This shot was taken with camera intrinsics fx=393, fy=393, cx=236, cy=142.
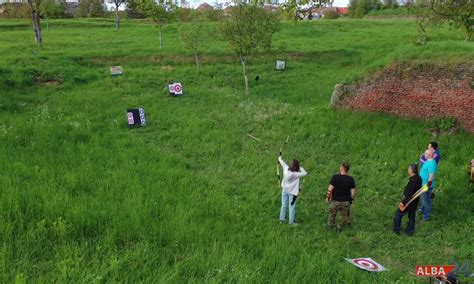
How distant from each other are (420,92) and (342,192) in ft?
26.7

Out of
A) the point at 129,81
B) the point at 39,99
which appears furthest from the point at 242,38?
the point at 39,99

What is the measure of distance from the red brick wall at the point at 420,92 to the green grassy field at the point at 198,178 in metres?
0.63

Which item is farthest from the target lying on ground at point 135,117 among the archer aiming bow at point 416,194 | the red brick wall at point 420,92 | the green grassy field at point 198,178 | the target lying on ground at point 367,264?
Result: the target lying on ground at point 367,264

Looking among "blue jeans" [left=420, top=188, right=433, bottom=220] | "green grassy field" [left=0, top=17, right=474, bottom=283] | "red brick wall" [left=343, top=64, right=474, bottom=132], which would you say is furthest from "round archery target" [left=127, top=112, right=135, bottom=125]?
"blue jeans" [left=420, top=188, right=433, bottom=220]

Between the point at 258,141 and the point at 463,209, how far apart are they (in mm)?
7002

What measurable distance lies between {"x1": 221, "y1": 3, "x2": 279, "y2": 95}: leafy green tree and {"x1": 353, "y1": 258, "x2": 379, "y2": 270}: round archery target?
14793 mm

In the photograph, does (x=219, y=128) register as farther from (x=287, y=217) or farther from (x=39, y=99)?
(x=39, y=99)

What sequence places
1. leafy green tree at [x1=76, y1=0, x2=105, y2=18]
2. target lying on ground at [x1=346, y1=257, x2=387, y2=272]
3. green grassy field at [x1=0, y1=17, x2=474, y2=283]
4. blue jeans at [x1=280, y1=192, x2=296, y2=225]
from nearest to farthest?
green grassy field at [x1=0, y1=17, x2=474, y2=283]
target lying on ground at [x1=346, y1=257, x2=387, y2=272]
blue jeans at [x1=280, y1=192, x2=296, y2=225]
leafy green tree at [x1=76, y1=0, x2=105, y2=18]

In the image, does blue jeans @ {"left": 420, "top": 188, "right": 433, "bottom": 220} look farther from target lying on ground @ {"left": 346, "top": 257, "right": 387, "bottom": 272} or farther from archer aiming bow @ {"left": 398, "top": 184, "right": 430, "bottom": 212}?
target lying on ground @ {"left": 346, "top": 257, "right": 387, "bottom": 272}

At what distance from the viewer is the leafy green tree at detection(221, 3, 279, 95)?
20.6m

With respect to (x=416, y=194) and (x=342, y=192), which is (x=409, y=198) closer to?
(x=416, y=194)

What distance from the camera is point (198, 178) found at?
1092 centimetres

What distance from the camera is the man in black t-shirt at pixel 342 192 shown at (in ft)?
28.8

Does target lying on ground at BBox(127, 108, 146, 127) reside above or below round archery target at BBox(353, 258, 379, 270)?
above
